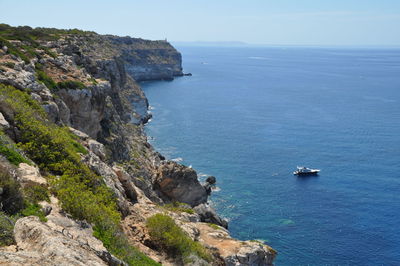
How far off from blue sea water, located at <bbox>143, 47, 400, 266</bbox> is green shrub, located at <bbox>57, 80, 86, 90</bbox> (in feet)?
101

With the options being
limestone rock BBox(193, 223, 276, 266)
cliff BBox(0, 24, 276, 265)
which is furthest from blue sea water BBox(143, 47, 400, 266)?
limestone rock BBox(193, 223, 276, 266)

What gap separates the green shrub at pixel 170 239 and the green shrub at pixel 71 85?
2447 centimetres

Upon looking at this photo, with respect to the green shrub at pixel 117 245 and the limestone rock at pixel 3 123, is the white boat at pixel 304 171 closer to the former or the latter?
the green shrub at pixel 117 245

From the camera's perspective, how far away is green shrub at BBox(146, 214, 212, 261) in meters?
22.8

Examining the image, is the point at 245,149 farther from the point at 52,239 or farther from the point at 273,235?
the point at 52,239

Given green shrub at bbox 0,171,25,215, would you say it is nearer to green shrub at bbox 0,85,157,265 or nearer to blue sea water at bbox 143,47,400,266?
green shrub at bbox 0,85,157,265

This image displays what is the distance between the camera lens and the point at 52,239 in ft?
39.4

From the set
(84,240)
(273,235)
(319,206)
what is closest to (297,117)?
(319,206)

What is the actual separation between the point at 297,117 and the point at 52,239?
11662 centimetres

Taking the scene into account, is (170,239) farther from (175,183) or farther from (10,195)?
(175,183)

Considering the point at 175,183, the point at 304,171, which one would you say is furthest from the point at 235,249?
the point at 304,171

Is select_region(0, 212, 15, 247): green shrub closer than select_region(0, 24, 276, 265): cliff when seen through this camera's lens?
Yes

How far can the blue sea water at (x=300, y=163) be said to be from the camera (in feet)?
180

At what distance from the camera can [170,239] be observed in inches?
891
